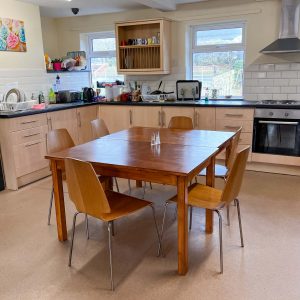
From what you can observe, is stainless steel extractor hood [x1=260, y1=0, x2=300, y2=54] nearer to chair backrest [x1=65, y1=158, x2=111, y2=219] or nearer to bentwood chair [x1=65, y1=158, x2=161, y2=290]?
bentwood chair [x1=65, y1=158, x2=161, y2=290]

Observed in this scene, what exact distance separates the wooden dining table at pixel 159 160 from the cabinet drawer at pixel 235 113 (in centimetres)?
123

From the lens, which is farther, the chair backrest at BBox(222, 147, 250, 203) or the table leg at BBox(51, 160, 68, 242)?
the table leg at BBox(51, 160, 68, 242)

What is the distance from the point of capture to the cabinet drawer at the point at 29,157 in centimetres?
378

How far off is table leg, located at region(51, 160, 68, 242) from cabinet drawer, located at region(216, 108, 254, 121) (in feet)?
8.28

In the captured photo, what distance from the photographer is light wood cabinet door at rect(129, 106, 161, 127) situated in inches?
185

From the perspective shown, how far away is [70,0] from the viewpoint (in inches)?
172

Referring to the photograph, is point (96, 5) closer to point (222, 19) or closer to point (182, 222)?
point (222, 19)

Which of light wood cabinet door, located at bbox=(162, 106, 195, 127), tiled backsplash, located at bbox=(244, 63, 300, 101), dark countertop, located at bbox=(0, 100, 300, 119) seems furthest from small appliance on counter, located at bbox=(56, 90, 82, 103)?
tiled backsplash, located at bbox=(244, 63, 300, 101)

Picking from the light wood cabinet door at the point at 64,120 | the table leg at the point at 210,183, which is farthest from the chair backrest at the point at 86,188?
the light wood cabinet door at the point at 64,120

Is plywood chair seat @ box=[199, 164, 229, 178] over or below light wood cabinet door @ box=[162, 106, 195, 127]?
below

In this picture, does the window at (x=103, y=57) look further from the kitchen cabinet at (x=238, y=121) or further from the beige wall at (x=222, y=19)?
the kitchen cabinet at (x=238, y=121)

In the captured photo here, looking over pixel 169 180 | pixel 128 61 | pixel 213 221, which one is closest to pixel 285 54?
pixel 128 61

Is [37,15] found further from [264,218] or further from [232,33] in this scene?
[264,218]

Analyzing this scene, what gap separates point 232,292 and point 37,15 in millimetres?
4491
